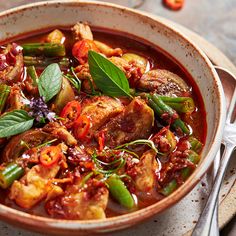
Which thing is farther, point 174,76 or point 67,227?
point 174,76

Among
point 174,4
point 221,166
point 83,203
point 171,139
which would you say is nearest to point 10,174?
point 83,203

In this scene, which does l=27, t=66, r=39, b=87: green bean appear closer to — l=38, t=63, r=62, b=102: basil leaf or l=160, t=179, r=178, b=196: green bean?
l=38, t=63, r=62, b=102: basil leaf

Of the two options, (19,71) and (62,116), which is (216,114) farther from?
(19,71)

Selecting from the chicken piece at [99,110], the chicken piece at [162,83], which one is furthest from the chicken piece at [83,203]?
the chicken piece at [162,83]

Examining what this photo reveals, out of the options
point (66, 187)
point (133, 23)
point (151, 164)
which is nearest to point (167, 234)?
point (151, 164)

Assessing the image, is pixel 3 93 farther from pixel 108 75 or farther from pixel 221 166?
pixel 221 166

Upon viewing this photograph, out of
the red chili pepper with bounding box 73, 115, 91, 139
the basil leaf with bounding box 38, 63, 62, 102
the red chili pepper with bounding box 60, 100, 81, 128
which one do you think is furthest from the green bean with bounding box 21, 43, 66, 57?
the red chili pepper with bounding box 73, 115, 91, 139
